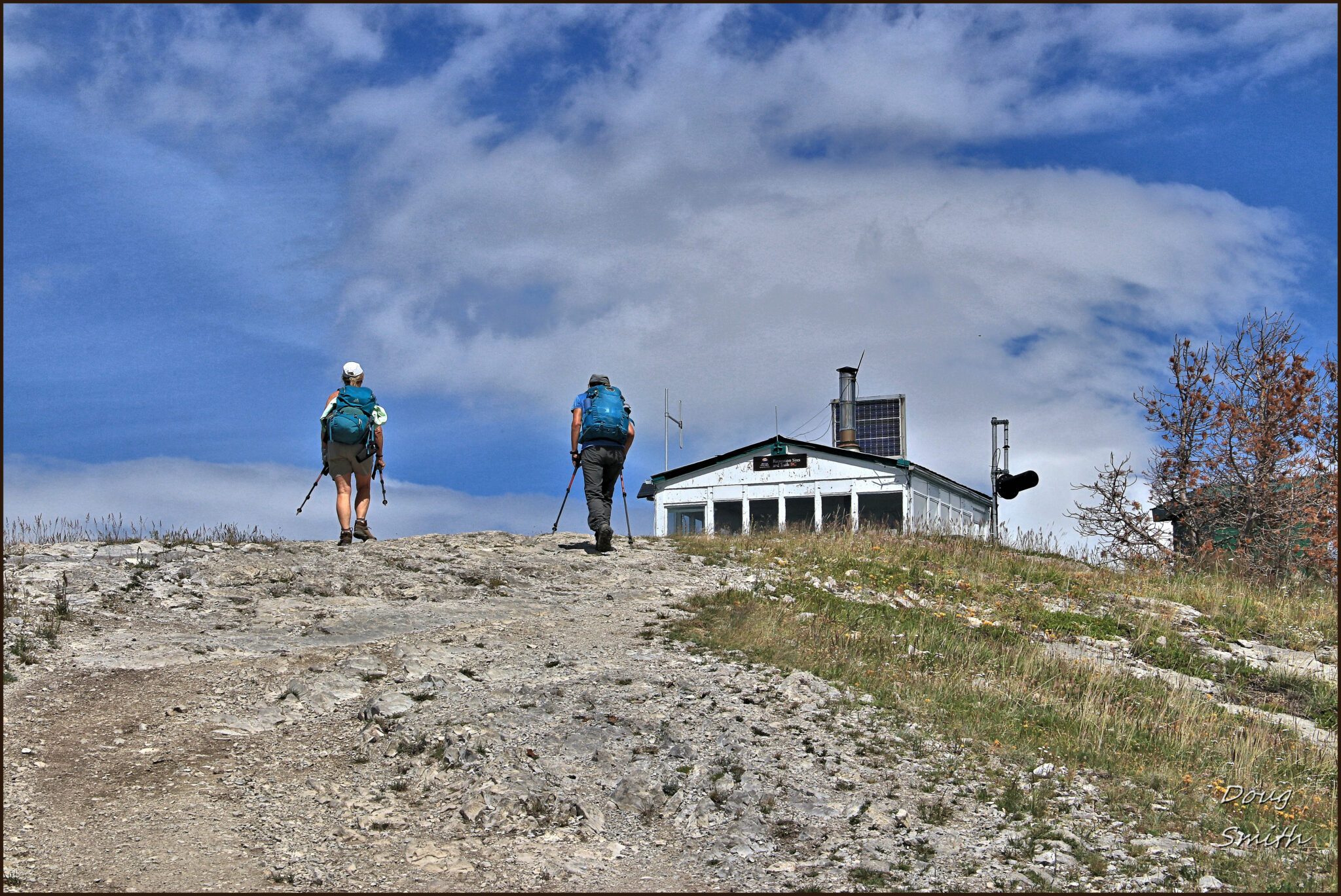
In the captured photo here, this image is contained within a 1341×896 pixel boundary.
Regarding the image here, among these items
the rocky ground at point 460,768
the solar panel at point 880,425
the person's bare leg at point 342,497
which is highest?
the solar panel at point 880,425

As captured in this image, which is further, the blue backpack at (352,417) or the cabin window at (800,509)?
the cabin window at (800,509)

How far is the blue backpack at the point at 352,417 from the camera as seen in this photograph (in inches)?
625

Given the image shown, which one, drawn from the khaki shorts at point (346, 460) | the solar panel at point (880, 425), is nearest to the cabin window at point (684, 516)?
the solar panel at point (880, 425)

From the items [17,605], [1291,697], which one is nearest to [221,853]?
[17,605]

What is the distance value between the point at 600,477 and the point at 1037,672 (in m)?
7.12

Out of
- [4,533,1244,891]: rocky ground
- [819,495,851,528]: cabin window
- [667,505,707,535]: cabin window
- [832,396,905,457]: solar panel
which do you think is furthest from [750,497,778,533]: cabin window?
[4,533,1244,891]: rocky ground

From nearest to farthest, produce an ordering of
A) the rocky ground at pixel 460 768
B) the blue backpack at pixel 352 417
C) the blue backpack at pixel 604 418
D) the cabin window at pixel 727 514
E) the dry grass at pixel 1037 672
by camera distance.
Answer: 1. the rocky ground at pixel 460 768
2. the dry grass at pixel 1037 672
3. the blue backpack at pixel 352 417
4. the blue backpack at pixel 604 418
5. the cabin window at pixel 727 514

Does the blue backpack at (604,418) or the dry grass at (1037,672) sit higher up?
the blue backpack at (604,418)

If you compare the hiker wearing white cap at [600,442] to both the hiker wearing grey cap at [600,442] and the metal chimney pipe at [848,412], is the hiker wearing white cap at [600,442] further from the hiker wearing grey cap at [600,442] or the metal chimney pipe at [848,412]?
the metal chimney pipe at [848,412]

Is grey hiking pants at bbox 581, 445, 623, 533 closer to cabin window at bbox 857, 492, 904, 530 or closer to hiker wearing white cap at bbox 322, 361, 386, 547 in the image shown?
hiker wearing white cap at bbox 322, 361, 386, 547

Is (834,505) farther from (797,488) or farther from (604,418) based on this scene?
(604,418)

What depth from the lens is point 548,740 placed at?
30.0 ft

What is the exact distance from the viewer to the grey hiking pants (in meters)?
16.5

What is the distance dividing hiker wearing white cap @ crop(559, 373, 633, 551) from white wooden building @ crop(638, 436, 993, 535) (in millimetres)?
19111
